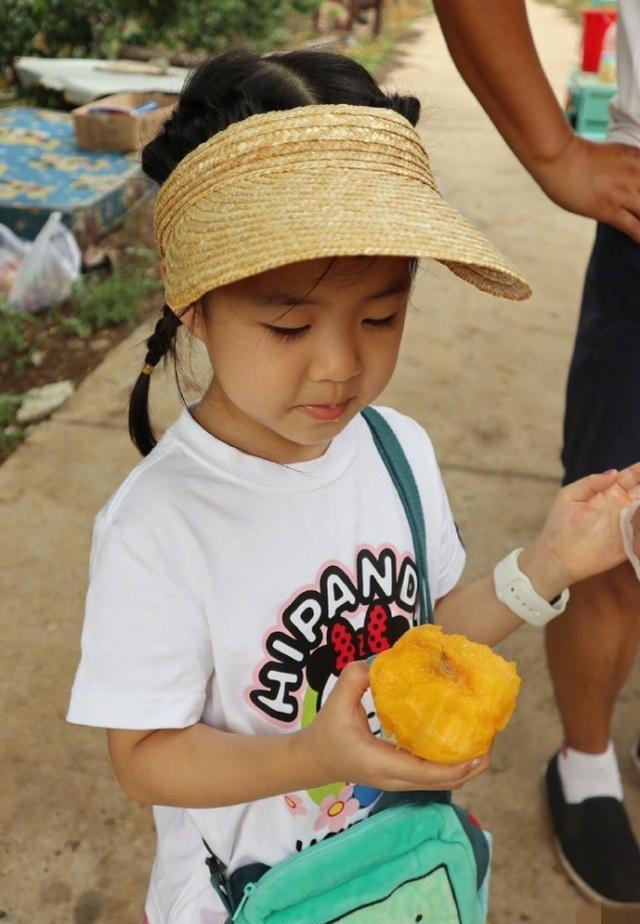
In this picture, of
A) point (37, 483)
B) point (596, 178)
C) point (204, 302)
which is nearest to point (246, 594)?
point (204, 302)

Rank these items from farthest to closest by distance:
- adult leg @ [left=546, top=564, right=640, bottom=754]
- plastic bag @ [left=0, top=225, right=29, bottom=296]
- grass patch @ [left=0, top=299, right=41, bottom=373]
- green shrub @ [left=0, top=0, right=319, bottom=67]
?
green shrub @ [left=0, top=0, right=319, bottom=67], plastic bag @ [left=0, top=225, right=29, bottom=296], grass patch @ [left=0, top=299, right=41, bottom=373], adult leg @ [left=546, top=564, right=640, bottom=754]

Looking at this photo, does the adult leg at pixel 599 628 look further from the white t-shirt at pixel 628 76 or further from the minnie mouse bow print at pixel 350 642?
the minnie mouse bow print at pixel 350 642

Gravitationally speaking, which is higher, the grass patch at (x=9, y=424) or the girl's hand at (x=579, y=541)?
the girl's hand at (x=579, y=541)

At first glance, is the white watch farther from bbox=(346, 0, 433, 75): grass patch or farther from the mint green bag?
bbox=(346, 0, 433, 75): grass patch

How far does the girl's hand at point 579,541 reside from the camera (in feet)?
4.70

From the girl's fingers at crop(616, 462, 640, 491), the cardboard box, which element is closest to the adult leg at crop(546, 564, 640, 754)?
the girl's fingers at crop(616, 462, 640, 491)

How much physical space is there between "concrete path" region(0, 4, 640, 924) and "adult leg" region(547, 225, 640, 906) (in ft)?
0.31

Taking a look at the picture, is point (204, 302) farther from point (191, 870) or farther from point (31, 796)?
point (31, 796)

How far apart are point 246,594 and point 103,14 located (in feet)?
23.8

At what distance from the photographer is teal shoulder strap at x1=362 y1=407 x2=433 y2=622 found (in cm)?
145

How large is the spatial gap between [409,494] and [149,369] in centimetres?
42

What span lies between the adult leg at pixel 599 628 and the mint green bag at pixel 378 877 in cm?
76

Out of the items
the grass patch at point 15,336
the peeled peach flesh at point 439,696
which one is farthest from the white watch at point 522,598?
the grass patch at point 15,336

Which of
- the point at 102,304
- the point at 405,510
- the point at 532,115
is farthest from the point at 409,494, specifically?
the point at 102,304
